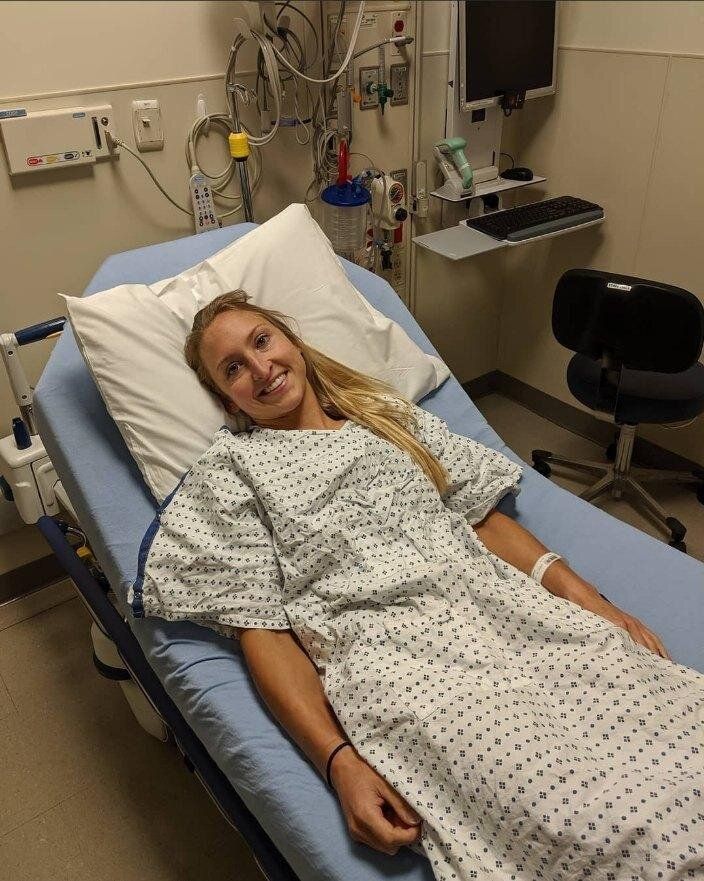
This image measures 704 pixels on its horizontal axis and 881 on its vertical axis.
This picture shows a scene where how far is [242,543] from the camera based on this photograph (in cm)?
121

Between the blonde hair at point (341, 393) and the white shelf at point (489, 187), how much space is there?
3.93ft

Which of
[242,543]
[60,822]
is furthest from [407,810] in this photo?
[60,822]

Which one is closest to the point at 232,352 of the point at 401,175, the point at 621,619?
the point at 621,619

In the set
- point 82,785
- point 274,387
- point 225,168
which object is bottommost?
point 82,785

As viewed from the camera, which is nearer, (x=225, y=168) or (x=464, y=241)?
(x=225, y=168)

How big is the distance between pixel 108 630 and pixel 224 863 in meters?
0.55

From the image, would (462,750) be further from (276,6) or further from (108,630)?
(276,6)

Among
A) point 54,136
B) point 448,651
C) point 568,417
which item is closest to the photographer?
point 448,651

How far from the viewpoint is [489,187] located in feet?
8.36

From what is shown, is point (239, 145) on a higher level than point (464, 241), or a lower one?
higher

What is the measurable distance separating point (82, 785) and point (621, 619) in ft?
4.02

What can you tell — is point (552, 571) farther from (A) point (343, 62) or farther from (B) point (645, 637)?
(A) point (343, 62)

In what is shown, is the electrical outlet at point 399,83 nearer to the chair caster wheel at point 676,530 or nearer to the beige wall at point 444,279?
the beige wall at point 444,279

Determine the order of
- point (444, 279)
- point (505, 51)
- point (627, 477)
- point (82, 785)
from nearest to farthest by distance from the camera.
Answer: point (82, 785)
point (505, 51)
point (627, 477)
point (444, 279)
